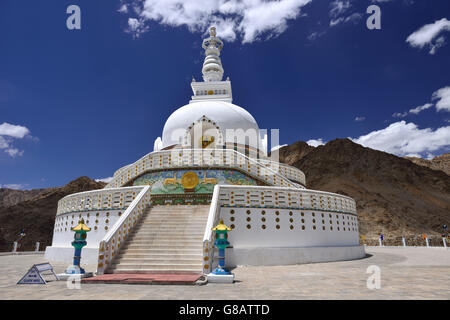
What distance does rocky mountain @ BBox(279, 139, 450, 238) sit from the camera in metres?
49.2

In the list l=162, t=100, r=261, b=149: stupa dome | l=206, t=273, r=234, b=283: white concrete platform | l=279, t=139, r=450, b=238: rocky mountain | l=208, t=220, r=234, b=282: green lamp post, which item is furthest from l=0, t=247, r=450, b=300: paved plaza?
l=279, t=139, r=450, b=238: rocky mountain

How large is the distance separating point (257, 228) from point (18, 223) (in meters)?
56.9

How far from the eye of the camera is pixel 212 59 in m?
29.9

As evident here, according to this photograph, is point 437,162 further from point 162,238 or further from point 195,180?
point 162,238

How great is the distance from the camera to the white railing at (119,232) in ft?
29.1

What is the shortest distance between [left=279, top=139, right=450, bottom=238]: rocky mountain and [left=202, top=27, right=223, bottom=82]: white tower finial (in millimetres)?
35017

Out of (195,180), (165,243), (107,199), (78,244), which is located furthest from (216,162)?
(78,244)

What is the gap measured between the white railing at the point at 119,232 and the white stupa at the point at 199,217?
0.10 ft

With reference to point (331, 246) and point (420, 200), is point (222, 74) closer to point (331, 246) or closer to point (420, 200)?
point (331, 246)

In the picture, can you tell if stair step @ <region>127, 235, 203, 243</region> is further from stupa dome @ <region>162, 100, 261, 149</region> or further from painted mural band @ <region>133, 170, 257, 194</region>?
stupa dome @ <region>162, 100, 261, 149</region>

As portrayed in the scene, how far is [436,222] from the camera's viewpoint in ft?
169

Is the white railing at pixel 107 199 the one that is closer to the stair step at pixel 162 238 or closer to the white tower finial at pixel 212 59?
the stair step at pixel 162 238
